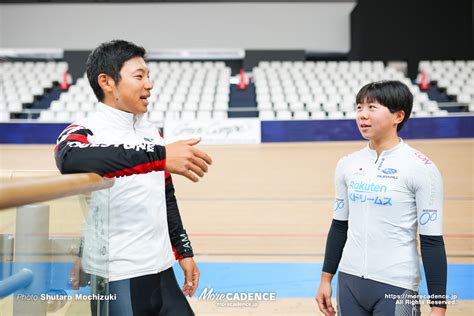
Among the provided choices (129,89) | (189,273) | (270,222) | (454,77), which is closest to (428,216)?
(189,273)

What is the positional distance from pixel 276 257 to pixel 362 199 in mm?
2191

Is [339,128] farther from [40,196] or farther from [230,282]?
[40,196]

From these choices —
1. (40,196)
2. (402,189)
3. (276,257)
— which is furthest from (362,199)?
(276,257)

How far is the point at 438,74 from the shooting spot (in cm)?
1480

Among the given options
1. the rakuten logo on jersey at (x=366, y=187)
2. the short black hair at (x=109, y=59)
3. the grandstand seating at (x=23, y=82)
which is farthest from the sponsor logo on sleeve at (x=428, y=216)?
the grandstand seating at (x=23, y=82)

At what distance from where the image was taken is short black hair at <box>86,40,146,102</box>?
1525 mm

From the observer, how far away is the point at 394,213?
163 centimetres

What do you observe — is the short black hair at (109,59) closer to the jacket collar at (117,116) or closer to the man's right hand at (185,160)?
the jacket collar at (117,116)

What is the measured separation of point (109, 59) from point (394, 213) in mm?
1047

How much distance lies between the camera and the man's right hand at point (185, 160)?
1.21 metres

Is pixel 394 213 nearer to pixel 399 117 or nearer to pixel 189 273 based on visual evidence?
pixel 399 117

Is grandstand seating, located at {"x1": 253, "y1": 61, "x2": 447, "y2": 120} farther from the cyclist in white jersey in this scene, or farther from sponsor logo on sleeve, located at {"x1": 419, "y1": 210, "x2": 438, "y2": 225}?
sponsor logo on sleeve, located at {"x1": 419, "y1": 210, "x2": 438, "y2": 225}

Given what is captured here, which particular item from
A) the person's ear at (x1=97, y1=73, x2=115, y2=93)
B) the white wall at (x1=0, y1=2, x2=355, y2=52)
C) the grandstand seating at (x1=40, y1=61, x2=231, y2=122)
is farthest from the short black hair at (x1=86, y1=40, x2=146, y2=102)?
the white wall at (x1=0, y1=2, x2=355, y2=52)

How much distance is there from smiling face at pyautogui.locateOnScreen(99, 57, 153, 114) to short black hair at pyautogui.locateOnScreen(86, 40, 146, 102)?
1 centimetres
